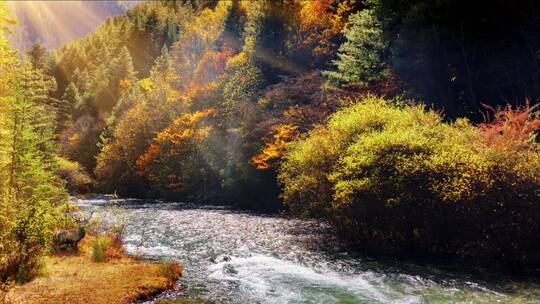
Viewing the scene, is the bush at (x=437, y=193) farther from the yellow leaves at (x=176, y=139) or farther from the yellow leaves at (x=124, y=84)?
the yellow leaves at (x=124, y=84)

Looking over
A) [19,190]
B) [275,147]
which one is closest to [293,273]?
[19,190]

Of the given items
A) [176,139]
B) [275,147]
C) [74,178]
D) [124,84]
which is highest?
[124,84]

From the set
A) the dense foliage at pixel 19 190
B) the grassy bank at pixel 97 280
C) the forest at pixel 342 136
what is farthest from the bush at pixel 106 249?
the forest at pixel 342 136

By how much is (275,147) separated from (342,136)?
18.2 m


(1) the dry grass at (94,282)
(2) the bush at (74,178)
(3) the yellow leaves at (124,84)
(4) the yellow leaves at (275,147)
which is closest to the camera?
(1) the dry grass at (94,282)

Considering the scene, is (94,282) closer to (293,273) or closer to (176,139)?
(293,273)

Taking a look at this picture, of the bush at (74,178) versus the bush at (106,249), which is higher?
the bush at (74,178)

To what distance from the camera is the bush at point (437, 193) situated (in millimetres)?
23922

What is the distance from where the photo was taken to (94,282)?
19.0m

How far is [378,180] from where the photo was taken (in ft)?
88.8

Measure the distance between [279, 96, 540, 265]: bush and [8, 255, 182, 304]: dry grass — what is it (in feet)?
42.7

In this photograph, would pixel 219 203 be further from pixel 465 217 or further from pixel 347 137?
pixel 465 217

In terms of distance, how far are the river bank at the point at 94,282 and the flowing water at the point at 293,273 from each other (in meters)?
0.89

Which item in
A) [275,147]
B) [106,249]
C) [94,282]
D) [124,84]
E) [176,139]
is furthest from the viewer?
[124,84]
